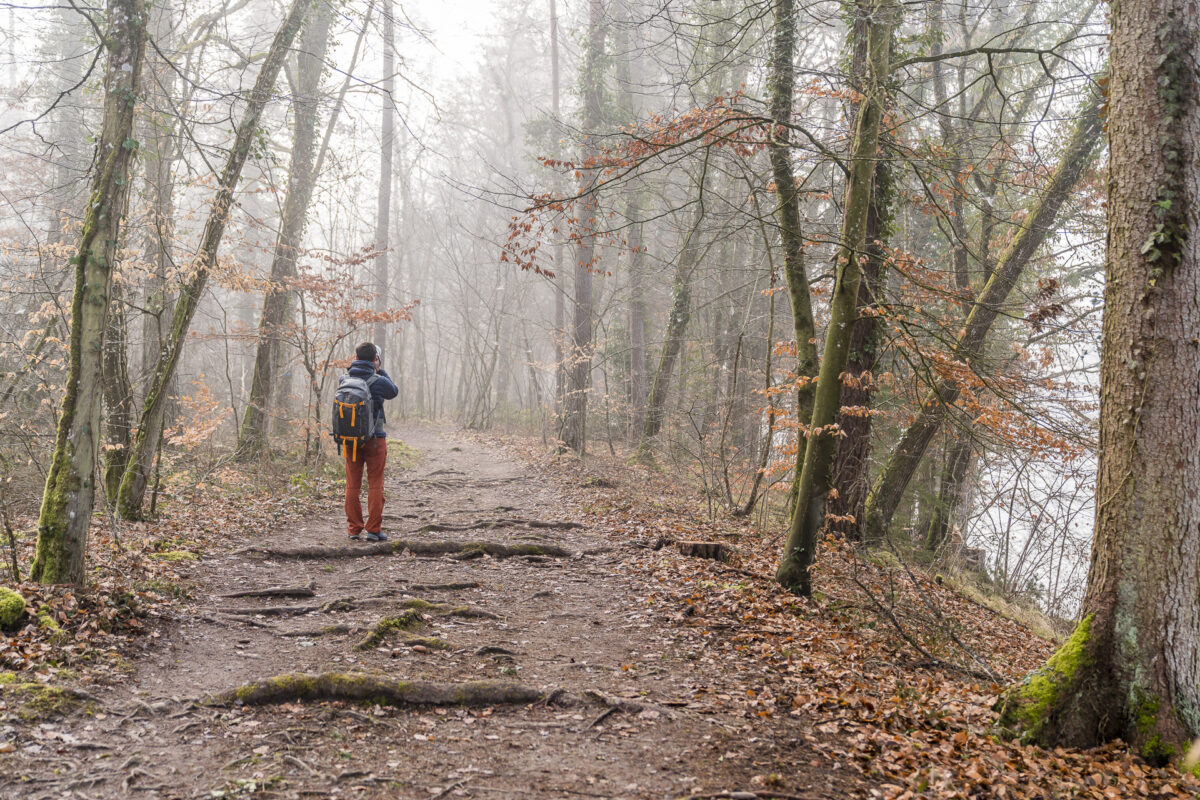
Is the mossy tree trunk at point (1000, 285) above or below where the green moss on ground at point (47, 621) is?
above

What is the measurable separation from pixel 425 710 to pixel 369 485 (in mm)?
4416

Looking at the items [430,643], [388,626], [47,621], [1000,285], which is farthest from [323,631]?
[1000,285]

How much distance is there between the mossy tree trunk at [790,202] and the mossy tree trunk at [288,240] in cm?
742

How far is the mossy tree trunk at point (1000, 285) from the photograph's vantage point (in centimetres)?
1056

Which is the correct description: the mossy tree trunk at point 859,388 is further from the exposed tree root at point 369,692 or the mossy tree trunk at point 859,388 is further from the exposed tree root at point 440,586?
the exposed tree root at point 369,692

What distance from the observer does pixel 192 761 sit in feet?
11.8

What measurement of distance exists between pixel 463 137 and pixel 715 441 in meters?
22.2

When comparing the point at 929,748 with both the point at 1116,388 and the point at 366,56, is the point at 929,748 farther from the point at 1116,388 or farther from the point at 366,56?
the point at 366,56

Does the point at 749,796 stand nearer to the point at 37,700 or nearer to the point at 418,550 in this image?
the point at 37,700

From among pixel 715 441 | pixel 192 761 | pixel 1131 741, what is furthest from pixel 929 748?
pixel 715 441

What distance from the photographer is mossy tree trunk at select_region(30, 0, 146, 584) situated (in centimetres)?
518

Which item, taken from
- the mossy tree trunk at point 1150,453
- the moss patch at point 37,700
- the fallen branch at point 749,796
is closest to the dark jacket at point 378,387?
the moss patch at point 37,700

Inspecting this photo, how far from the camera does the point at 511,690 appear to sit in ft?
15.1

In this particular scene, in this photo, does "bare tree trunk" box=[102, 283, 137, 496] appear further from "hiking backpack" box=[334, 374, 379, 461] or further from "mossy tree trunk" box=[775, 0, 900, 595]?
"mossy tree trunk" box=[775, 0, 900, 595]
